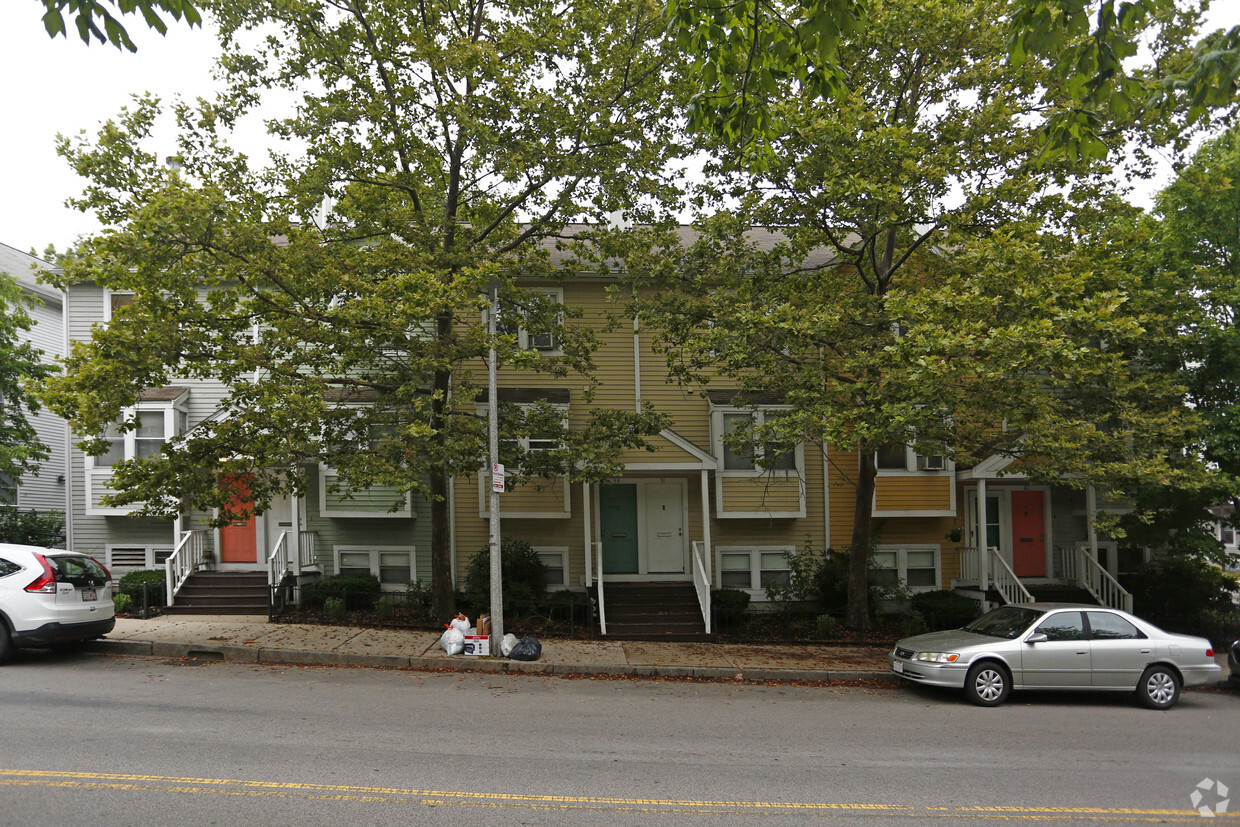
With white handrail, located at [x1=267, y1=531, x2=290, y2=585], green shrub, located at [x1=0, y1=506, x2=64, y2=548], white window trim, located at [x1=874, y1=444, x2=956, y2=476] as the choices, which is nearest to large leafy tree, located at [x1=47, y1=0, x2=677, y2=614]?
white handrail, located at [x1=267, y1=531, x2=290, y2=585]

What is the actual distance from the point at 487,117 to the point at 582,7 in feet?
7.51

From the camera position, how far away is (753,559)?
59.2 ft

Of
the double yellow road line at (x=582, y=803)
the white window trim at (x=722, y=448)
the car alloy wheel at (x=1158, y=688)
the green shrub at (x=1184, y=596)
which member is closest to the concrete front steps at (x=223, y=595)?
the white window trim at (x=722, y=448)

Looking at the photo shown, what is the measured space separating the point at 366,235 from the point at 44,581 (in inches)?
274

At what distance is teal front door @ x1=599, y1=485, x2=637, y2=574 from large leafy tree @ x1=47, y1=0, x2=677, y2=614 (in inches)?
137

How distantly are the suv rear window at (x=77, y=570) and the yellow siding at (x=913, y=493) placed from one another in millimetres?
A: 14350

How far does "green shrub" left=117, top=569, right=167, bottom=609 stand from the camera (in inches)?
658

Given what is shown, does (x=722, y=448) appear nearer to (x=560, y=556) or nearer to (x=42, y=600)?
(x=560, y=556)

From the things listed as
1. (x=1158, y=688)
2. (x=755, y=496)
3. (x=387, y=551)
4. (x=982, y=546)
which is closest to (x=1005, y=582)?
(x=982, y=546)

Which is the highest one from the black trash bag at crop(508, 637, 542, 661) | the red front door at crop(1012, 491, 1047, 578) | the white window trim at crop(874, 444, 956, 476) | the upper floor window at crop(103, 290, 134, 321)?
the upper floor window at crop(103, 290, 134, 321)

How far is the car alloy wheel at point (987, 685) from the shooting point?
428 inches

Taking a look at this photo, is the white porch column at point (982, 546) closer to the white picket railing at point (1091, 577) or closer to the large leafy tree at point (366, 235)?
the white picket railing at point (1091, 577)

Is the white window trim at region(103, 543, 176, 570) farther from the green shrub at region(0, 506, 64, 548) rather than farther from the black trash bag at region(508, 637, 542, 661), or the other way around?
the black trash bag at region(508, 637, 542, 661)

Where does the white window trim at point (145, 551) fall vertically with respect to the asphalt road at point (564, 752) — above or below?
above
